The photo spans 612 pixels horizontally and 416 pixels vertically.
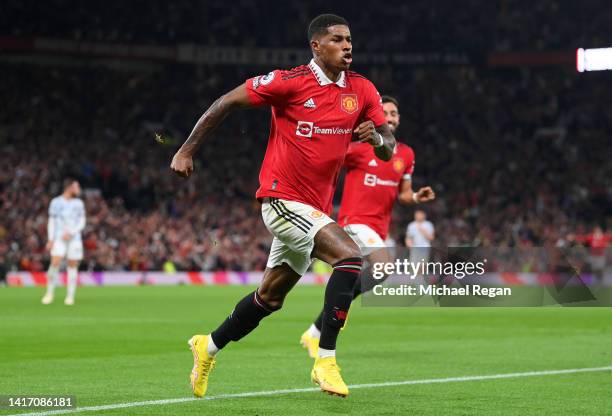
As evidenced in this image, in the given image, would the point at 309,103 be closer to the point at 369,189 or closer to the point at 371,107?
the point at 371,107

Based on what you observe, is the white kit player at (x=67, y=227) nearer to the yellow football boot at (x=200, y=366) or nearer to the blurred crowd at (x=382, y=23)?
the yellow football boot at (x=200, y=366)

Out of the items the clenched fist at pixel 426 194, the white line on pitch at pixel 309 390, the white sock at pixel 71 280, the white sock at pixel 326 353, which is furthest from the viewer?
the white sock at pixel 71 280

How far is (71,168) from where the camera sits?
37.3 meters

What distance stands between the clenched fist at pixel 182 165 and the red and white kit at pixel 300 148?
66 centimetres

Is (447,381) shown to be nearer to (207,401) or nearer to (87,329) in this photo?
(207,401)

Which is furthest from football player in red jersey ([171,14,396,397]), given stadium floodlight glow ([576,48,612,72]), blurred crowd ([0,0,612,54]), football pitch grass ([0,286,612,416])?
blurred crowd ([0,0,612,54])

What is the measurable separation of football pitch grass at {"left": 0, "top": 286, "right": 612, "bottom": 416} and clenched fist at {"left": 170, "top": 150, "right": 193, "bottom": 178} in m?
1.49

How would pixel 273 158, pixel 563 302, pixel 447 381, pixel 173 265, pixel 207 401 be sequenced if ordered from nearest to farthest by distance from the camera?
pixel 207 401 < pixel 273 158 < pixel 447 381 < pixel 563 302 < pixel 173 265

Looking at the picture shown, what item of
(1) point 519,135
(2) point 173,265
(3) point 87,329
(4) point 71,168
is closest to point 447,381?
(3) point 87,329

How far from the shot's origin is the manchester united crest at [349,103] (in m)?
7.69

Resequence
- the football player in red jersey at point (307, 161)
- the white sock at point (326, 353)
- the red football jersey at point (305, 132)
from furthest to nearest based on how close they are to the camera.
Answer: the red football jersey at point (305, 132) < the football player in red jersey at point (307, 161) < the white sock at point (326, 353)

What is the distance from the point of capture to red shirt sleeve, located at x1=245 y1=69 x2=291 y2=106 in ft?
24.4

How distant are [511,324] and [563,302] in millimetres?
7873

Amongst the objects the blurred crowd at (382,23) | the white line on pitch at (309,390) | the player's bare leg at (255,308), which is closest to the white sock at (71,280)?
the white line on pitch at (309,390)
